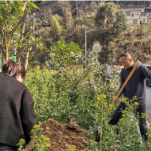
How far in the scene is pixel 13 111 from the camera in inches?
84.3

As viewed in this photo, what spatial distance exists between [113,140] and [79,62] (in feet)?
14.1

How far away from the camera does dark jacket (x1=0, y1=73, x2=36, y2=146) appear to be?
2.11 metres

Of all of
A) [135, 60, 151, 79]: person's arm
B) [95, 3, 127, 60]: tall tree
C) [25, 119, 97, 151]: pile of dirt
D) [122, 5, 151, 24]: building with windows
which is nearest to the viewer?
[25, 119, 97, 151]: pile of dirt

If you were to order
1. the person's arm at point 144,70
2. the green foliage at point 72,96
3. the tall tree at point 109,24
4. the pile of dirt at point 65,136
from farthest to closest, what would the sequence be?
the tall tree at point 109,24, the green foliage at point 72,96, the person's arm at point 144,70, the pile of dirt at point 65,136

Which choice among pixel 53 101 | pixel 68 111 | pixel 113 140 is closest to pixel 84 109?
pixel 68 111

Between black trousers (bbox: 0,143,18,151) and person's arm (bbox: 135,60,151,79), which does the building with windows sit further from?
black trousers (bbox: 0,143,18,151)

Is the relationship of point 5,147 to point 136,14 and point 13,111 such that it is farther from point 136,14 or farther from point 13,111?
point 136,14

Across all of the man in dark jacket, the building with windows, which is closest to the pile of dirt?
the man in dark jacket

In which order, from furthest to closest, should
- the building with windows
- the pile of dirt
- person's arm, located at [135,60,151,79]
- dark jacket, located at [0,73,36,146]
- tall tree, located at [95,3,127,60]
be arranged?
the building with windows
tall tree, located at [95,3,127,60]
person's arm, located at [135,60,151,79]
the pile of dirt
dark jacket, located at [0,73,36,146]

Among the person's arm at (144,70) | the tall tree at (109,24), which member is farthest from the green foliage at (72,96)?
the tall tree at (109,24)

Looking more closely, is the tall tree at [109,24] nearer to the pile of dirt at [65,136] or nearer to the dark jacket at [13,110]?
the pile of dirt at [65,136]

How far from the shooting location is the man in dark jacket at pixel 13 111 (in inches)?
83.1

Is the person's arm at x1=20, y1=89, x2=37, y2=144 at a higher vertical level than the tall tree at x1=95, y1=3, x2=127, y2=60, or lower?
lower

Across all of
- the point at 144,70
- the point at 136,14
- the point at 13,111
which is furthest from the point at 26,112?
the point at 136,14
